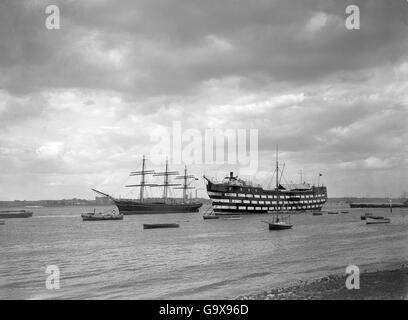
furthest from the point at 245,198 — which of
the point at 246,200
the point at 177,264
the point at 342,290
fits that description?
the point at 342,290

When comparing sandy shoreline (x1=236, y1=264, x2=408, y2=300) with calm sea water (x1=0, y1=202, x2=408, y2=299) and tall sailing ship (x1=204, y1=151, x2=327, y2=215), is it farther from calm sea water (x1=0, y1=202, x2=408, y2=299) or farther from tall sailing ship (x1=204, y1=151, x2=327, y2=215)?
tall sailing ship (x1=204, y1=151, x2=327, y2=215)

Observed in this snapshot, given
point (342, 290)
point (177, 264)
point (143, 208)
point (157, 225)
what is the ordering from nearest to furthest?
1. point (342, 290)
2. point (177, 264)
3. point (157, 225)
4. point (143, 208)

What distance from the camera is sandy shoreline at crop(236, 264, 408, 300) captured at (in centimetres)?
1988

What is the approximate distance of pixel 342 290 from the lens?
70.1 feet

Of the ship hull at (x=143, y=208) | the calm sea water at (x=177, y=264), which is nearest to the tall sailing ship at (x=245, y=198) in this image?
the ship hull at (x=143, y=208)

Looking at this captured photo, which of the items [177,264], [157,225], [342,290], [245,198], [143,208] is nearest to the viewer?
[342,290]

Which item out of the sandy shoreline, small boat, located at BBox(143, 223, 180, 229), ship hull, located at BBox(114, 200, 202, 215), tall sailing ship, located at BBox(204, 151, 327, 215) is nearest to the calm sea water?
the sandy shoreline

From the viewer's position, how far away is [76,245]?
171 feet

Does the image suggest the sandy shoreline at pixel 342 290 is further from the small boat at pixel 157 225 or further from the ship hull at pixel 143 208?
the ship hull at pixel 143 208

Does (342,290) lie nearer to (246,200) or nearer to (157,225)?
(157,225)
